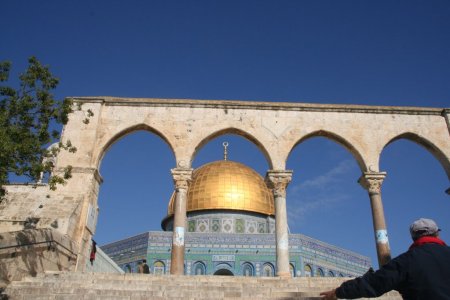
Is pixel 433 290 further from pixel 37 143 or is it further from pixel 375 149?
pixel 375 149

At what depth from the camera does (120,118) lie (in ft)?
45.7

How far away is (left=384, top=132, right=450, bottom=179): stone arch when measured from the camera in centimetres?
1391

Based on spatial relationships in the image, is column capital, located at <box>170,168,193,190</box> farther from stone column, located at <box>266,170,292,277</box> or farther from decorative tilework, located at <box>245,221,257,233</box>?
decorative tilework, located at <box>245,221,257,233</box>

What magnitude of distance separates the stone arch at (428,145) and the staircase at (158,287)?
258 inches

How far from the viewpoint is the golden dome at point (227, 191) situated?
101 ft

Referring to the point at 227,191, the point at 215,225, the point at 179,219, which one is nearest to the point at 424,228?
the point at 179,219

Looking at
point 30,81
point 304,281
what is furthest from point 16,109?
point 304,281

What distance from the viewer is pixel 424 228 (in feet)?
9.71

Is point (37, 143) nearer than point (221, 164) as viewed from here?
Yes

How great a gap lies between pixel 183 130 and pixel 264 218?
1951 centimetres

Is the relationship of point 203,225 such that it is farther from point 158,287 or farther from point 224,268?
point 158,287

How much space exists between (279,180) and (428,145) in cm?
542

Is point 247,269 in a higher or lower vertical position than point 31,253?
higher

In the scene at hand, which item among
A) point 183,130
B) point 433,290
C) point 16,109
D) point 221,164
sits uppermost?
point 221,164
